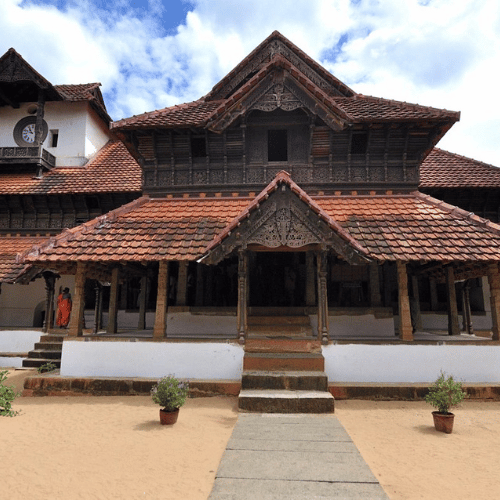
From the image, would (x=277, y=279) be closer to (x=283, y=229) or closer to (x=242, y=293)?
(x=242, y=293)

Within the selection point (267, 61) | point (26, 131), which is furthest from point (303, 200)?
point (26, 131)

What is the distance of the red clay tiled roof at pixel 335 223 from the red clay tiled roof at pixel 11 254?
148 inches

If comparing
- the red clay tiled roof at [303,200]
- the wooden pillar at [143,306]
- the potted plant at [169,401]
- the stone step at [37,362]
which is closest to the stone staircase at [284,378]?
the potted plant at [169,401]

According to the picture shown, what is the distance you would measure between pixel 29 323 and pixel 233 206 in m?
9.97

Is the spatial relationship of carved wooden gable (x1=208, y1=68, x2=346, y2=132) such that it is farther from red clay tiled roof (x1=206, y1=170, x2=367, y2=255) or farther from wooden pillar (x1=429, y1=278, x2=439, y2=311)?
wooden pillar (x1=429, y1=278, x2=439, y2=311)

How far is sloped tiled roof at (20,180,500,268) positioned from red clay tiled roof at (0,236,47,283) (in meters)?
3.67

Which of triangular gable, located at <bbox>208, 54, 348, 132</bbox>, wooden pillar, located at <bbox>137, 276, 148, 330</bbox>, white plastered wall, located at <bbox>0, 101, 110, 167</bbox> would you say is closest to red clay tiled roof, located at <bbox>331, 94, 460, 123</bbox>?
triangular gable, located at <bbox>208, 54, 348, 132</bbox>

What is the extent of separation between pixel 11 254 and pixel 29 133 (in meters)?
6.92

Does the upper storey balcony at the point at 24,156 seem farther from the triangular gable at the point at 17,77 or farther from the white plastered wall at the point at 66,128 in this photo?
the triangular gable at the point at 17,77

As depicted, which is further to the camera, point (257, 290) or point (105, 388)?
point (257, 290)

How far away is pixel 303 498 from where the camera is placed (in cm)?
348

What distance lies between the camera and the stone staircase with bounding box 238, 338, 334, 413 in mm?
6438

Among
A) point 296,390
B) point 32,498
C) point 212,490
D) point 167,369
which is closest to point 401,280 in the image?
point 296,390

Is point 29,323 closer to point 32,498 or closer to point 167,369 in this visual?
point 167,369
